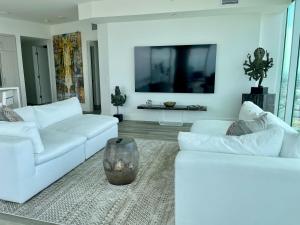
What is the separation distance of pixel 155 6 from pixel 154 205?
4.04m

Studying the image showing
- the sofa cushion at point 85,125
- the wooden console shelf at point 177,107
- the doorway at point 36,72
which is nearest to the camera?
the sofa cushion at point 85,125

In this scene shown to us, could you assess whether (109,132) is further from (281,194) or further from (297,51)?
(297,51)

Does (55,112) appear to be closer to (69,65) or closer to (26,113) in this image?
(26,113)

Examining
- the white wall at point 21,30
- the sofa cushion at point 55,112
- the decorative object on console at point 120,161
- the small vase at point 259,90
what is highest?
the white wall at point 21,30

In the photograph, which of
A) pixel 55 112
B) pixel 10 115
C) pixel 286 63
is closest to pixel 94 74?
pixel 55 112

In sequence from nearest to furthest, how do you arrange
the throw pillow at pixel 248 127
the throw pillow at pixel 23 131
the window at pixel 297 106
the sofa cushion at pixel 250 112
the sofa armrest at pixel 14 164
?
the throw pillow at pixel 248 127
the sofa armrest at pixel 14 164
the throw pillow at pixel 23 131
the sofa cushion at pixel 250 112
the window at pixel 297 106

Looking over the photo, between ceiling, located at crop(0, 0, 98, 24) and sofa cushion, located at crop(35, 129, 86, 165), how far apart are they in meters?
3.33

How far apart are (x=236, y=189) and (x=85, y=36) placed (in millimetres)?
→ 6726

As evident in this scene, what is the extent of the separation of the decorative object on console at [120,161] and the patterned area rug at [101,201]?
11 cm

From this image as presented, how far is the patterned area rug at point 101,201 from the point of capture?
2.14 metres

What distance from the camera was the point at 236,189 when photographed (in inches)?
64.8

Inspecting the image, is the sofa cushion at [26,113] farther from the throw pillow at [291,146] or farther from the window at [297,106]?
the window at [297,106]

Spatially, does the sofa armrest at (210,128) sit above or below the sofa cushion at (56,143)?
above

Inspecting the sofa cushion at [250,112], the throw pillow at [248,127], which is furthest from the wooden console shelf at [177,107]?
the throw pillow at [248,127]
